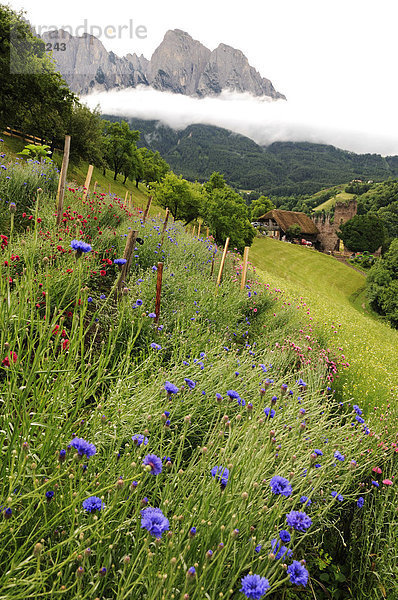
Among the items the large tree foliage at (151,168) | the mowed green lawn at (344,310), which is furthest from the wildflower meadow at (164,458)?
the large tree foliage at (151,168)

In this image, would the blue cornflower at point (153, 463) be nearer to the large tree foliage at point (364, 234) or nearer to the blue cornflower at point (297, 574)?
the blue cornflower at point (297, 574)

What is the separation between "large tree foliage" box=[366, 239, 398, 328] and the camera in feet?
98.8

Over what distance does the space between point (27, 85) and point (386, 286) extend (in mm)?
33649

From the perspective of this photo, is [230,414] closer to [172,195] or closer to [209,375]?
[209,375]

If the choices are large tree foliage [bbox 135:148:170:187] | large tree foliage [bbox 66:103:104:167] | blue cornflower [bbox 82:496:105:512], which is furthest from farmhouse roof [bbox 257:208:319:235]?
blue cornflower [bbox 82:496:105:512]

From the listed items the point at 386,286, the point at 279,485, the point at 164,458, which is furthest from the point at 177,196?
the point at 279,485

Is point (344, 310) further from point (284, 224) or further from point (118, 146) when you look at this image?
point (284, 224)

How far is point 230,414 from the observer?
10.1ft

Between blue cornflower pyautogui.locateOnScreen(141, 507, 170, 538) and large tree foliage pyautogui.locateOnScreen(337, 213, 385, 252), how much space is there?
66609 millimetres

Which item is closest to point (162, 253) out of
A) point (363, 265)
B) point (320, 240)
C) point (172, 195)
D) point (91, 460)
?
point (91, 460)

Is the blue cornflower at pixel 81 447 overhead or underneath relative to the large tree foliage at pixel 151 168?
underneath

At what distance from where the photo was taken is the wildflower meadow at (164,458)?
127 centimetres

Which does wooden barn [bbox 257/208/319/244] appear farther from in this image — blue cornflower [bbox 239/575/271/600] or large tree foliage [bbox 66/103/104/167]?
blue cornflower [bbox 239/575/271/600]

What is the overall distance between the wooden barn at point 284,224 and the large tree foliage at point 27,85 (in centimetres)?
5140
